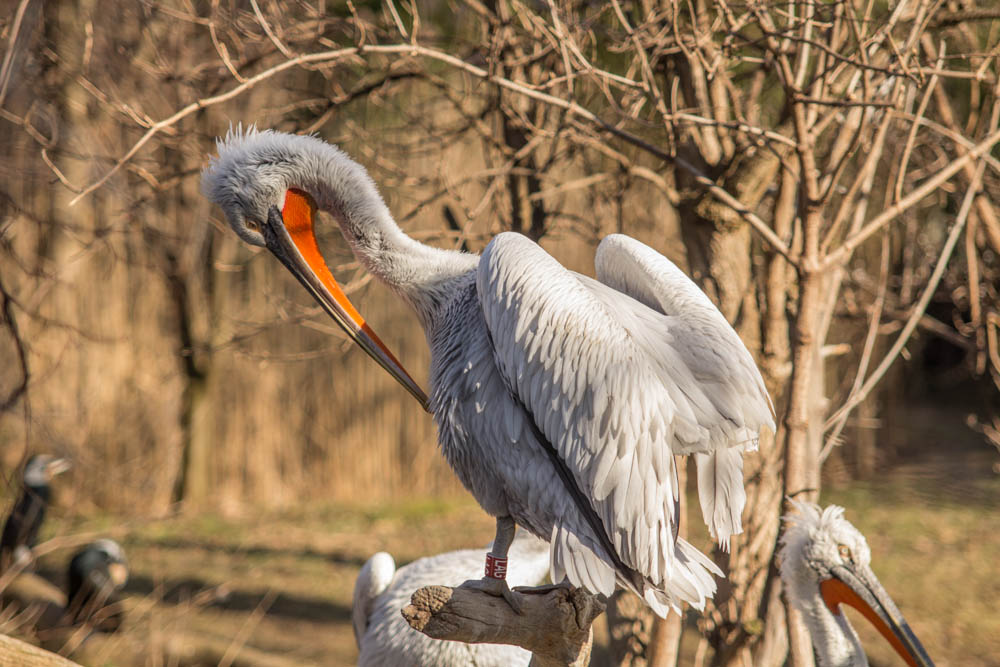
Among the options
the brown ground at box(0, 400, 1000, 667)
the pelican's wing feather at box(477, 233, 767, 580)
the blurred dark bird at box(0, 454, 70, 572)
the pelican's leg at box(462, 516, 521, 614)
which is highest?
the pelican's wing feather at box(477, 233, 767, 580)

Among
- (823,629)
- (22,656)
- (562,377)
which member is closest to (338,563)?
(823,629)

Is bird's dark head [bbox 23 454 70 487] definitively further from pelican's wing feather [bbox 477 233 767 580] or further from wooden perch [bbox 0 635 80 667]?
pelican's wing feather [bbox 477 233 767 580]

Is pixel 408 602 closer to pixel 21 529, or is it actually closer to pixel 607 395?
pixel 607 395

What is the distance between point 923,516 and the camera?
8.05 meters

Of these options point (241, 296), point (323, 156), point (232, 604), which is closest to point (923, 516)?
point (232, 604)

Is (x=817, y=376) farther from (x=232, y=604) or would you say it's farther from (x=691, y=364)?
(x=232, y=604)

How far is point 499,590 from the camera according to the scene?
240 cm

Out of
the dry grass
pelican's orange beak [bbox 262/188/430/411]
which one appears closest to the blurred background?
the dry grass

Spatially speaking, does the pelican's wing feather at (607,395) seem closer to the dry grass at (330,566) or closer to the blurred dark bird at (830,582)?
the blurred dark bird at (830,582)

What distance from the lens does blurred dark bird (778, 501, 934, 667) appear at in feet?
10.2

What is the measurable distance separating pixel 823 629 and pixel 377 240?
1.92 m

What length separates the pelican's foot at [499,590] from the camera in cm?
237

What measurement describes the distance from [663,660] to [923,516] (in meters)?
5.86

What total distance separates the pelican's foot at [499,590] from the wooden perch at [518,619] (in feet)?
0.04
